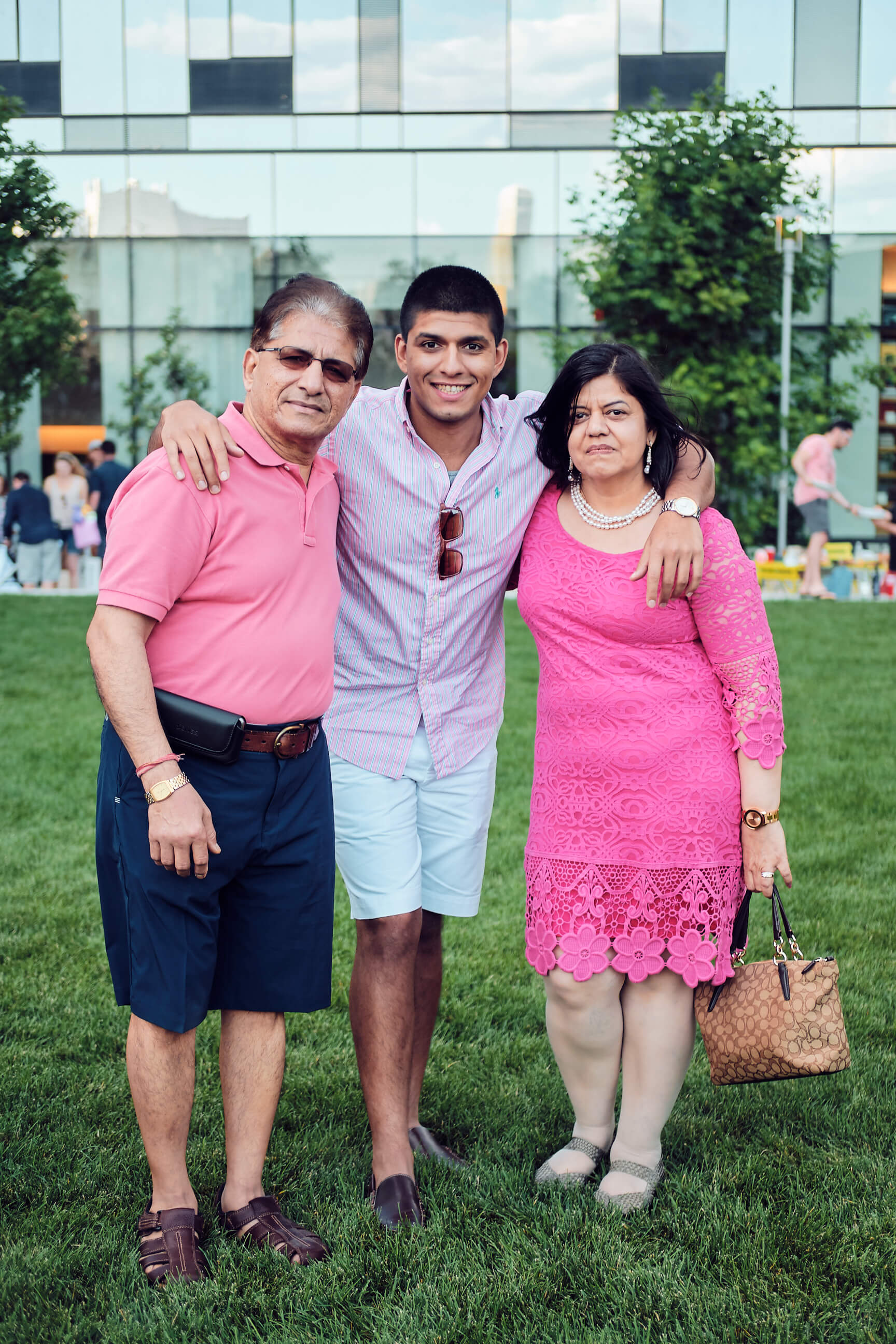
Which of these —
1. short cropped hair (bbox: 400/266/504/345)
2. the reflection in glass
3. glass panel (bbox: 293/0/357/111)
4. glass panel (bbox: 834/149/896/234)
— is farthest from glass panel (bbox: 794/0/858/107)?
short cropped hair (bbox: 400/266/504/345)

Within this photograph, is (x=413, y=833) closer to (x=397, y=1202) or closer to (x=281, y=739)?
(x=281, y=739)

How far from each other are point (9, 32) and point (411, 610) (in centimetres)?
2454

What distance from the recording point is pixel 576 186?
74.3ft

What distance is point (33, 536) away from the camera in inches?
706

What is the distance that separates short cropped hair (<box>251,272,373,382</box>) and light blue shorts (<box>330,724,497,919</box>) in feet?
3.38

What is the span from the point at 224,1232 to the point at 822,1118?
1671 millimetres

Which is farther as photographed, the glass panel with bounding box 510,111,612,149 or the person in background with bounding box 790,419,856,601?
the glass panel with bounding box 510,111,612,149

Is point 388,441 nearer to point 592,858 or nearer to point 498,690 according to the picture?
point 498,690

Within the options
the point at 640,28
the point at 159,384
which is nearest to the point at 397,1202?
the point at 159,384

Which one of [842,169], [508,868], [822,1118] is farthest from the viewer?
[842,169]

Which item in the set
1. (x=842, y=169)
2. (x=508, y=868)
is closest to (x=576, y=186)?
(x=842, y=169)

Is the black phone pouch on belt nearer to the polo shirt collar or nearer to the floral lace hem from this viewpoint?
the polo shirt collar

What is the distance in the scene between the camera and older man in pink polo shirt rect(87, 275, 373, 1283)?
101 inches

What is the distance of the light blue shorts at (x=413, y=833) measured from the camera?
3.17 m
